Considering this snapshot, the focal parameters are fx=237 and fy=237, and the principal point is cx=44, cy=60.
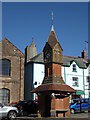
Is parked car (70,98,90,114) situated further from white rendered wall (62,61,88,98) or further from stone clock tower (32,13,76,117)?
white rendered wall (62,61,88,98)

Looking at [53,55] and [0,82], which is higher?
[53,55]

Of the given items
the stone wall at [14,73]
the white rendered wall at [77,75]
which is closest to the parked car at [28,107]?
the stone wall at [14,73]

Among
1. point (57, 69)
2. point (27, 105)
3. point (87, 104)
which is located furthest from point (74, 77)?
point (57, 69)

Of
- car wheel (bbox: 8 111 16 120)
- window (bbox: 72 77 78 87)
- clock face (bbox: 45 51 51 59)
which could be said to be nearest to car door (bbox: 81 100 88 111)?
clock face (bbox: 45 51 51 59)

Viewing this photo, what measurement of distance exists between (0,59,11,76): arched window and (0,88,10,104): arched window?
2.22 m

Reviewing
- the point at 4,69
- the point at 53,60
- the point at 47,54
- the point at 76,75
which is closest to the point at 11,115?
the point at 53,60

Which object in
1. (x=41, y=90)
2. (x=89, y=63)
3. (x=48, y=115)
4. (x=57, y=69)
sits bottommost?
(x=48, y=115)

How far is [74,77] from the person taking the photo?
39125 mm

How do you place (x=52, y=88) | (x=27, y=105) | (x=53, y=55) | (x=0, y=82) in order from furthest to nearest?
(x=0, y=82)
(x=27, y=105)
(x=53, y=55)
(x=52, y=88)

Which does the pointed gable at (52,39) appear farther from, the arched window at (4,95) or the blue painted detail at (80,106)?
the arched window at (4,95)

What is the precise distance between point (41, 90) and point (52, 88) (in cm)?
121

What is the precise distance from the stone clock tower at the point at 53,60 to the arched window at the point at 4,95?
514 inches

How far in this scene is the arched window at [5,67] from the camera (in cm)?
3298

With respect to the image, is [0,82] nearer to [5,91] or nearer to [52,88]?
[5,91]
